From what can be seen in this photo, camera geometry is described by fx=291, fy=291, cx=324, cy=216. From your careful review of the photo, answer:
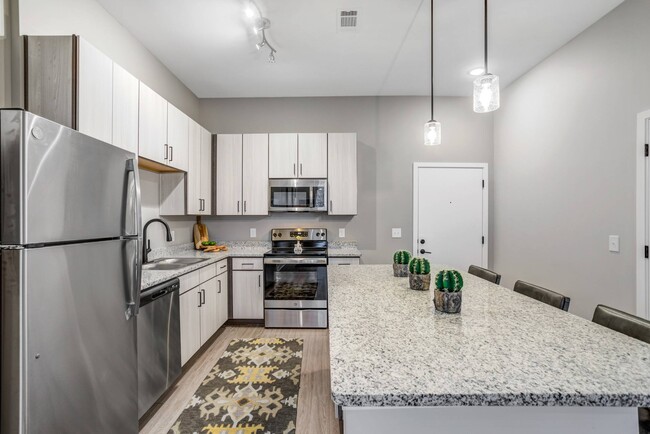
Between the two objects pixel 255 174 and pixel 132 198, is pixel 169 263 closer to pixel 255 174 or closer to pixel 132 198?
pixel 132 198

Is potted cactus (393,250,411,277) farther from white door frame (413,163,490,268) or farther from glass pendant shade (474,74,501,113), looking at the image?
white door frame (413,163,490,268)

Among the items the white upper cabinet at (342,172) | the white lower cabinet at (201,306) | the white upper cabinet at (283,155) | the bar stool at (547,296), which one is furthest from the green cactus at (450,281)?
the white upper cabinet at (283,155)

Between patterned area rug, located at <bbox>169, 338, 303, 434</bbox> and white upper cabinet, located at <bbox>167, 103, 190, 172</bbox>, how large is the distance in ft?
6.32

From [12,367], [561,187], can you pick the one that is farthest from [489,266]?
[12,367]

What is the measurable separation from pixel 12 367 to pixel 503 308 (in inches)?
77.1

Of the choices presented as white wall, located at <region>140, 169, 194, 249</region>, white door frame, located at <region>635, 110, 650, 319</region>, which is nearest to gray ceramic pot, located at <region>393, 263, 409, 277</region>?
white door frame, located at <region>635, 110, 650, 319</region>

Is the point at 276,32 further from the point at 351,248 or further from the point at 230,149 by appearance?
the point at 351,248

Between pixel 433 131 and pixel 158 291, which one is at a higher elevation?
pixel 433 131

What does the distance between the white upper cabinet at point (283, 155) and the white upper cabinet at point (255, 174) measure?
64 mm

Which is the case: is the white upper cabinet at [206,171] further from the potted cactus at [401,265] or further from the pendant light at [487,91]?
the pendant light at [487,91]

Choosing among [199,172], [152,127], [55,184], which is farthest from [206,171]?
[55,184]

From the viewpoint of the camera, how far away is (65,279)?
3.98 feet

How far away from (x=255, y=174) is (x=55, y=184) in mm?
2539

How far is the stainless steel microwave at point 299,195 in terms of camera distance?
3613 millimetres
